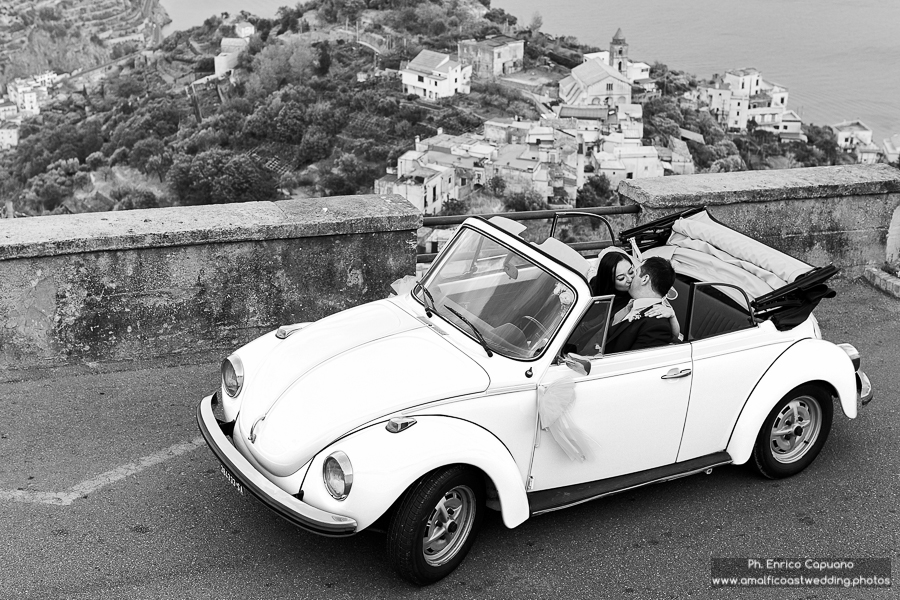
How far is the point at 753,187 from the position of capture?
310 inches

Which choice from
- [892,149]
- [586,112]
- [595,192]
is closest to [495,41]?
[586,112]

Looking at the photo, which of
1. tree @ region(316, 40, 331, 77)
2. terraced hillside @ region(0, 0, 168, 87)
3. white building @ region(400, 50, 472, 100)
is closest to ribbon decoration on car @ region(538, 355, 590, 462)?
white building @ region(400, 50, 472, 100)

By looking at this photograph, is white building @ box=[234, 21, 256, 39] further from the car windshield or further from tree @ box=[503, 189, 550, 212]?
the car windshield

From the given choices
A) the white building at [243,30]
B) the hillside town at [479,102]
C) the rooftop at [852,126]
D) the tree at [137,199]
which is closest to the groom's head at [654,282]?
the hillside town at [479,102]

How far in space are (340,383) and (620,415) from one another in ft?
4.77

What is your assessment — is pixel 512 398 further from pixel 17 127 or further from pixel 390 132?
pixel 17 127

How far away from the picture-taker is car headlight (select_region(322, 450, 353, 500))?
12.5 ft

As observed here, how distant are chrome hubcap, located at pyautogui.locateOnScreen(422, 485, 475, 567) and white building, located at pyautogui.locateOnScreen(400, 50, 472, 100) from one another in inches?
4784

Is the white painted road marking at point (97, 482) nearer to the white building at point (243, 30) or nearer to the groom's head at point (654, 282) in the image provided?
the groom's head at point (654, 282)

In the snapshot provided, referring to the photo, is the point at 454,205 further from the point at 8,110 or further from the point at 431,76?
the point at 8,110

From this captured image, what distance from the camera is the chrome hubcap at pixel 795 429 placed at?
502cm

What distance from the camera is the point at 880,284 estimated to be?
318 inches

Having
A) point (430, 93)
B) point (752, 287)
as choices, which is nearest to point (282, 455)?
point (752, 287)

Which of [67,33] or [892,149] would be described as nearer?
[892,149]
